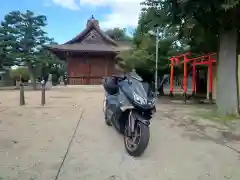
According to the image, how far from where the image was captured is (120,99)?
488cm

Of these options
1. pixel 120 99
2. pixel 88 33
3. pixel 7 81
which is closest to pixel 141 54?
pixel 120 99

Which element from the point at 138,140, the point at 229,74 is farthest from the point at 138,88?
the point at 229,74

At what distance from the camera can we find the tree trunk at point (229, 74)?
8227 mm

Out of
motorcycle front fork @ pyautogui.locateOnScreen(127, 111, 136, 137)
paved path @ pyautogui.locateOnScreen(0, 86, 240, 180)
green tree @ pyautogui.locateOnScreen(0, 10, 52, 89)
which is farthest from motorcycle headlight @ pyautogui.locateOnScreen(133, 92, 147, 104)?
green tree @ pyautogui.locateOnScreen(0, 10, 52, 89)

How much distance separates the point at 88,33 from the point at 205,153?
2766cm

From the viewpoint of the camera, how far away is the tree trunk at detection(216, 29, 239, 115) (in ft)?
27.0

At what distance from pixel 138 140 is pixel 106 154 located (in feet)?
1.83

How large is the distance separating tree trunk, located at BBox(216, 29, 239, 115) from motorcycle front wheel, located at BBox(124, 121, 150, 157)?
464 centimetres

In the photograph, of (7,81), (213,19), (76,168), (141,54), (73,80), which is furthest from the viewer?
(7,81)

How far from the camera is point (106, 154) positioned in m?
4.44

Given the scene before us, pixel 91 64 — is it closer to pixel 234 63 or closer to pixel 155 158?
pixel 234 63

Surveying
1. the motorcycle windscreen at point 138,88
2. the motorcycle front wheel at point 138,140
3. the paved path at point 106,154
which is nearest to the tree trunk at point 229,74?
the paved path at point 106,154

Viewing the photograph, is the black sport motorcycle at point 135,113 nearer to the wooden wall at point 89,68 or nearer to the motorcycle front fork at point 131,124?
the motorcycle front fork at point 131,124

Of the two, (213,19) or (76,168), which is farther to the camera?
(213,19)
